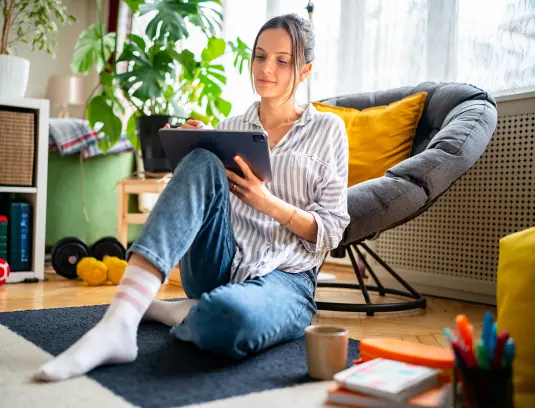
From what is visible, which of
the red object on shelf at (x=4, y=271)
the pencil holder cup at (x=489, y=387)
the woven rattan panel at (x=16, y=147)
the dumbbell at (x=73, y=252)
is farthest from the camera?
the dumbbell at (x=73, y=252)

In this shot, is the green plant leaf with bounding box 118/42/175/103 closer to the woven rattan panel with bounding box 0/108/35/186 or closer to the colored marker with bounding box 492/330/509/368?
the woven rattan panel with bounding box 0/108/35/186

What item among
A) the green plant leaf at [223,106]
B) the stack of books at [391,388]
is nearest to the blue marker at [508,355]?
the stack of books at [391,388]

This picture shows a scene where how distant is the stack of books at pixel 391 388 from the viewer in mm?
1012

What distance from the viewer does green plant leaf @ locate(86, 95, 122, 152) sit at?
128 inches

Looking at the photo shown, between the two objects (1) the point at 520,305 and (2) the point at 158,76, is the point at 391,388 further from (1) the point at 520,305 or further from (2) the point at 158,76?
(2) the point at 158,76

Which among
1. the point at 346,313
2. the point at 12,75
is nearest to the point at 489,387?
the point at 346,313

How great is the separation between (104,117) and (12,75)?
0.52m

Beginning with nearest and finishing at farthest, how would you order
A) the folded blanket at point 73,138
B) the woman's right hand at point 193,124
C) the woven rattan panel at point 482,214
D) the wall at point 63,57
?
the woman's right hand at point 193,124 → the woven rattan panel at point 482,214 → the folded blanket at point 73,138 → the wall at point 63,57

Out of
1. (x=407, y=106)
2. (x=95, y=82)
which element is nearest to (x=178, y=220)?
(x=407, y=106)

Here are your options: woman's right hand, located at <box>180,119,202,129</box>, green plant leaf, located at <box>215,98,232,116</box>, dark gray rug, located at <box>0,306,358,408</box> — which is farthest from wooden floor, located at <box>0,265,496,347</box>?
green plant leaf, located at <box>215,98,232,116</box>

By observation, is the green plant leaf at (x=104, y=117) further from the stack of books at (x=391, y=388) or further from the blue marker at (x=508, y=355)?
the blue marker at (x=508, y=355)

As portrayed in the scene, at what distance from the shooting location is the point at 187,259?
1.50 metres

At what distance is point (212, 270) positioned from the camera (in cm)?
148

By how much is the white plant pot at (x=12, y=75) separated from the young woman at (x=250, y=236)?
4.90 ft
